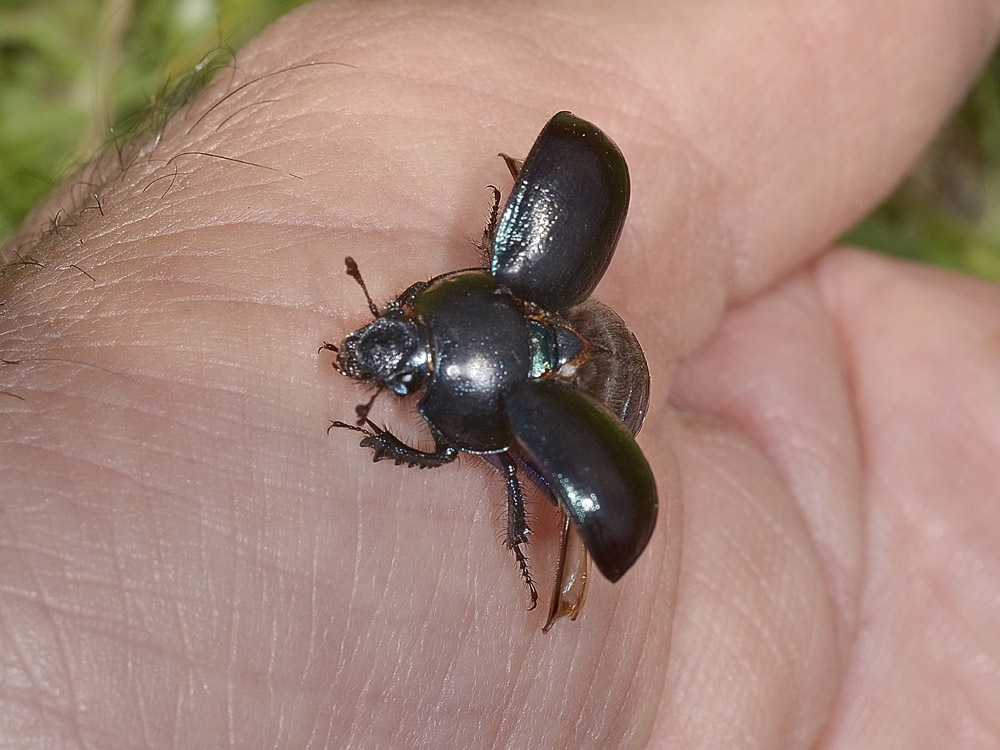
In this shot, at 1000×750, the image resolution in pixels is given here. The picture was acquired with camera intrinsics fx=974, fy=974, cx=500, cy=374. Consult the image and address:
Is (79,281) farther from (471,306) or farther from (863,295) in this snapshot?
(863,295)

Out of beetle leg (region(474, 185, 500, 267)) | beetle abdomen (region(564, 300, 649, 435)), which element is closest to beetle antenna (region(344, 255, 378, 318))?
beetle leg (region(474, 185, 500, 267))

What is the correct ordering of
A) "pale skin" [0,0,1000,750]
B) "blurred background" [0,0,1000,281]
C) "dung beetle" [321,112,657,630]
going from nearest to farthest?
"pale skin" [0,0,1000,750] → "dung beetle" [321,112,657,630] → "blurred background" [0,0,1000,281]

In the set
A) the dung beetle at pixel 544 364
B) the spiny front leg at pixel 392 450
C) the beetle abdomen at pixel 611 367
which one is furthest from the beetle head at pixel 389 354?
the beetle abdomen at pixel 611 367

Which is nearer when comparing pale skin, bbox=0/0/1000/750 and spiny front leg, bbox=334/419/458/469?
pale skin, bbox=0/0/1000/750

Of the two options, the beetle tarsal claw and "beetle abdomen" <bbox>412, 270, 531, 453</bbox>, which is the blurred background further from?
the beetle tarsal claw

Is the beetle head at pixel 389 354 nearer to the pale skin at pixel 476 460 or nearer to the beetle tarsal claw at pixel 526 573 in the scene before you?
the pale skin at pixel 476 460

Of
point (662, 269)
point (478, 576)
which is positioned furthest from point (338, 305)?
point (662, 269)
